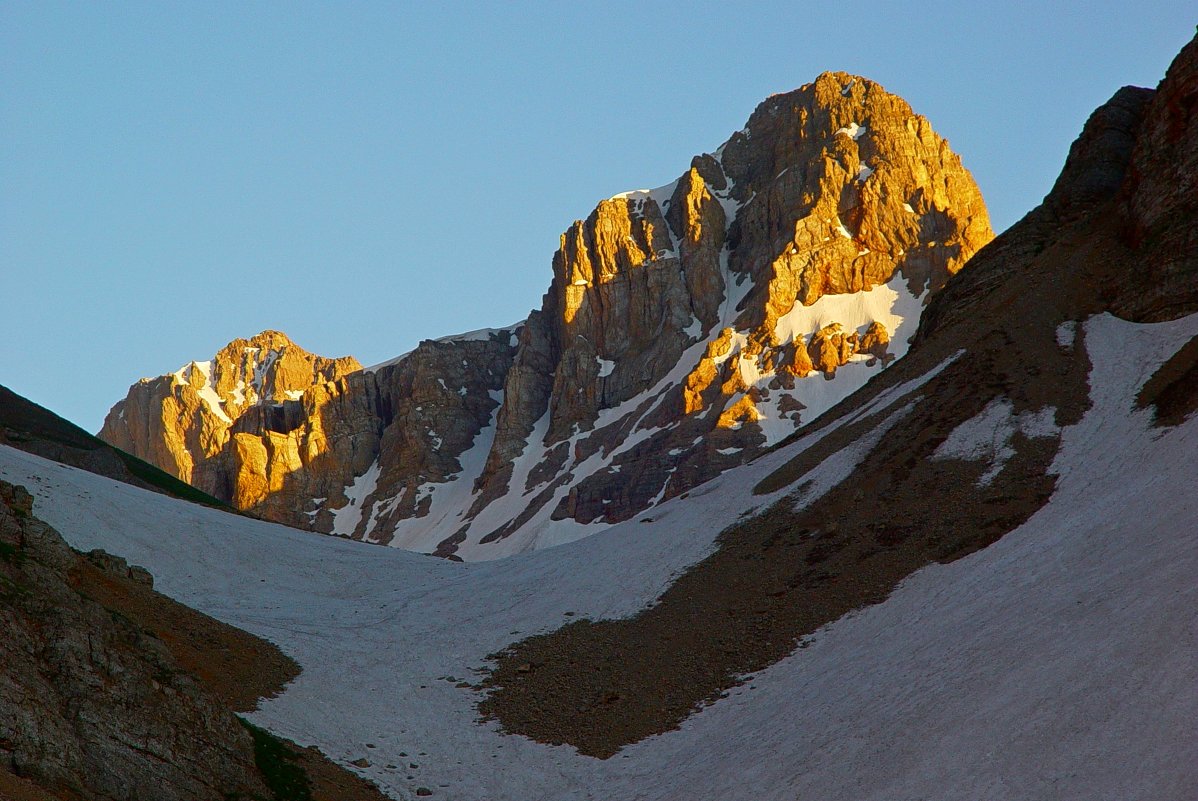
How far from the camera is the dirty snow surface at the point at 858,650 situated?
25.1 m

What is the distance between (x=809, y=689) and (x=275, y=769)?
56.1ft

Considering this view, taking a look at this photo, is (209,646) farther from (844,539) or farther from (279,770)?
(844,539)

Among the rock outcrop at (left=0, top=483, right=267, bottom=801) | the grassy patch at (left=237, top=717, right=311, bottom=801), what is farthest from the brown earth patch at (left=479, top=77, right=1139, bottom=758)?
the rock outcrop at (left=0, top=483, right=267, bottom=801)

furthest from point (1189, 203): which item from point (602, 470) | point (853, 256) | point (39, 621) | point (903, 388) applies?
point (853, 256)

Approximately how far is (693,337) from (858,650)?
14069cm

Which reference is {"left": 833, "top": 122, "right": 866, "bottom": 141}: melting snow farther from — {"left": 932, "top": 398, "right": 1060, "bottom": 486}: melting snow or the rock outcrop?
the rock outcrop

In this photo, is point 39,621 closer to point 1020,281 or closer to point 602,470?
point 1020,281

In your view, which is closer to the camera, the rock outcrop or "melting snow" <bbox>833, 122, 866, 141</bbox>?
the rock outcrop

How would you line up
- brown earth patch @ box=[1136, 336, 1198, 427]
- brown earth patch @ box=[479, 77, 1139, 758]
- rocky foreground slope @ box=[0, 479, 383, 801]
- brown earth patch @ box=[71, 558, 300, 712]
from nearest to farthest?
rocky foreground slope @ box=[0, 479, 383, 801]
brown earth patch @ box=[71, 558, 300, 712]
brown earth patch @ box=[479, 77, 1139, 758]
brown earth patch @ box=[1136, 336, 1198, 427]

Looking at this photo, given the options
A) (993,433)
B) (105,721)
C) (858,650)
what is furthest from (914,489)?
(105,721)

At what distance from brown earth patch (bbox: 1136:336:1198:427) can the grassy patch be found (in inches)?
1438

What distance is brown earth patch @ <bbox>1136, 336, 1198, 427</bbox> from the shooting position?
45.0 m

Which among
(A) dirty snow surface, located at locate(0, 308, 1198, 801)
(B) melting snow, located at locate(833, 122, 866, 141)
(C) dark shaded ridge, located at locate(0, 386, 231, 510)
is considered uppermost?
(B) melting snow, located at locate(833, 122, 866, 141)

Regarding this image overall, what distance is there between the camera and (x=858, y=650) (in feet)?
123
